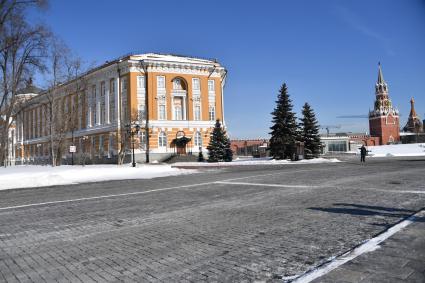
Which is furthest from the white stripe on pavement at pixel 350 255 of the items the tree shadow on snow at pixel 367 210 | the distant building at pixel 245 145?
the distant building at pixel 245 145

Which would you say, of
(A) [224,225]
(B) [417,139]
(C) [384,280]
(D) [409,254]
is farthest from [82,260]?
(B) [417,139]

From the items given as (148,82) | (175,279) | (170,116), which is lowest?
(175,279)

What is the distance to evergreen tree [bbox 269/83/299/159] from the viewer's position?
41.3m

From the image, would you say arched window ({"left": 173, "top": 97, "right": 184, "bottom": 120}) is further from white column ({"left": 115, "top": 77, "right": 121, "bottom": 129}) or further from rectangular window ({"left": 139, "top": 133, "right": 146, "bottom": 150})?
white column ({"left": 115, "top": 77, "right": 121, "bottom": 129})

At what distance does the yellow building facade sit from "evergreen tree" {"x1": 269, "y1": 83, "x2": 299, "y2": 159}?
1392 cm

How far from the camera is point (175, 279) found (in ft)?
13.7

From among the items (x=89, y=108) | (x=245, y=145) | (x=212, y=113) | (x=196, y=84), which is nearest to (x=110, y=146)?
(x=89, y=108)

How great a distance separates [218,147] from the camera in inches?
1794

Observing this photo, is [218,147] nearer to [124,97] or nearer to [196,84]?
[196,84]

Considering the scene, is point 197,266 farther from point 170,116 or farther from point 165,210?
point 170,116

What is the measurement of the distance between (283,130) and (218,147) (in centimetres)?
820

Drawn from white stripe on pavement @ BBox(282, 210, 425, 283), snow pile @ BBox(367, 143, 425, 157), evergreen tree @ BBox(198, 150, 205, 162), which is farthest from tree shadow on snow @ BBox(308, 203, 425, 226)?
snow pile @ BBox(367, 143, 425, 157)

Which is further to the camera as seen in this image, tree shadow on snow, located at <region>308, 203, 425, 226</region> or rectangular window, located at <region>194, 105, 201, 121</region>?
rectangular window, located at <region>194, 105, 201, 121</region>

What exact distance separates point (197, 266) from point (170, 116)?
48.6 meters
